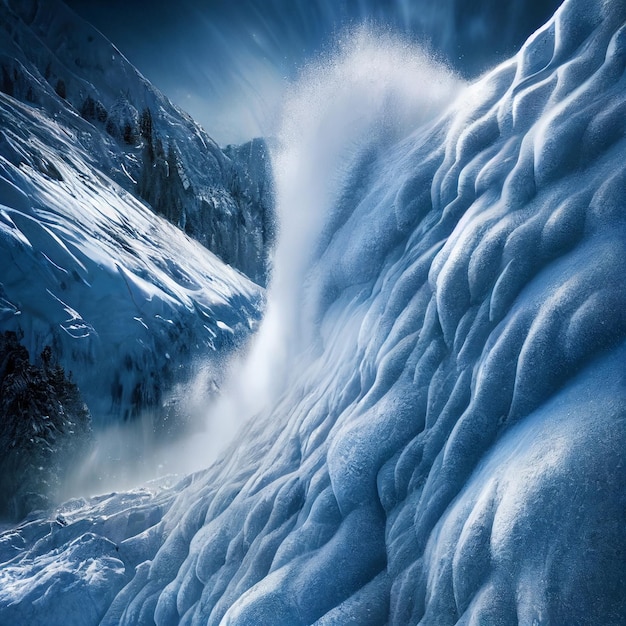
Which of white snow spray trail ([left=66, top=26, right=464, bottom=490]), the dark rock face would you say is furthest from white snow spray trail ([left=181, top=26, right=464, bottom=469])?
the dark rock face

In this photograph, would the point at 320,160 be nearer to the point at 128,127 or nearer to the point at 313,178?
the point at 313,178

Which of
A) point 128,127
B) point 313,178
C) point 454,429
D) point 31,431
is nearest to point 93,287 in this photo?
point 31,431

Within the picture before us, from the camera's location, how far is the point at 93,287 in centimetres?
964

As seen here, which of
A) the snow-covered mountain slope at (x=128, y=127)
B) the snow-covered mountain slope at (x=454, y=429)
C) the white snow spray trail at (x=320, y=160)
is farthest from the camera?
the snow-covered mountain slope at (x=128, y=127)

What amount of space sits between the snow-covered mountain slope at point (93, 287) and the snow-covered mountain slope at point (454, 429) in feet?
15.2

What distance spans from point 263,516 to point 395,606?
1477mm

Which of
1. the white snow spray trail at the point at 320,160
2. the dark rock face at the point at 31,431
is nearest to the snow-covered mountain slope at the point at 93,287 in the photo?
the dark rock face at the point at 31,431

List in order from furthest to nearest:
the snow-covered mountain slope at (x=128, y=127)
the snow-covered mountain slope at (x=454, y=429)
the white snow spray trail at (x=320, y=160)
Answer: the snow-covered mountain slope at (x=128, y=127)
the white snow spray trail at (x=320, y=160)
the snow-covered mountain slope at (x=454, y=429)

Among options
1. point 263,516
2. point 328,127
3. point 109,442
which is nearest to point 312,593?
point 263,516

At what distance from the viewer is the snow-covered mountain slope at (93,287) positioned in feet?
28.1

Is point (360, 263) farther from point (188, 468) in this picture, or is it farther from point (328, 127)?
point (188, 468)

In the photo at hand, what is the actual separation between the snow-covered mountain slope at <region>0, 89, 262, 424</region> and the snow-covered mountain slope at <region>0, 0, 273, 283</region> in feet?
17.5

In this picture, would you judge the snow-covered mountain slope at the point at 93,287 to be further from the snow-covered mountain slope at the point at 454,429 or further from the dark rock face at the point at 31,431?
the snow-covered mountain slope at the point at 454,429

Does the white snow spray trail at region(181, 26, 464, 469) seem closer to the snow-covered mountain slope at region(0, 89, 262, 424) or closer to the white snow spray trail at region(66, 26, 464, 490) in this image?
the white snow spray trail at region(66, 26, 464, 490)
